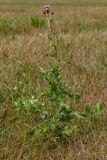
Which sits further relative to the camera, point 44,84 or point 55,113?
point 44,84

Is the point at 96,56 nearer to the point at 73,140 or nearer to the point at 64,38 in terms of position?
the point at 64,38

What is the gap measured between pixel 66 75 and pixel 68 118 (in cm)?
134

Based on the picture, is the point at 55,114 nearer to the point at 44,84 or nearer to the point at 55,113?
the point at 55,113

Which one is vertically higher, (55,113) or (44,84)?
(55,113)

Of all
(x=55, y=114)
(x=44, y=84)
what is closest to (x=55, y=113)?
(x=55, y=114)

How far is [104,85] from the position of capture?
3623 millimetres

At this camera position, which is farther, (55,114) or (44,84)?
(44,84)

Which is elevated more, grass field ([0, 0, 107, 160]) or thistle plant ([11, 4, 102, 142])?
thistle plant ([11, 4, 102, 142])

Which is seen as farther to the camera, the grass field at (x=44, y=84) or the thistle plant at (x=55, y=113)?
the thistle plant at (x=55, y=113)


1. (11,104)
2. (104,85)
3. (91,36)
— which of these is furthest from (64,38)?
(11,104)

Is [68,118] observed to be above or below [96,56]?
above

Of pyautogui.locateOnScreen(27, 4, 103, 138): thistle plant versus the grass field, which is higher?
pyautogui.locateOnScreen(27, 4, 103, 138): thistle plant

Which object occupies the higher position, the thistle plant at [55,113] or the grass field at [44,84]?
the thistle plant at [55,113]

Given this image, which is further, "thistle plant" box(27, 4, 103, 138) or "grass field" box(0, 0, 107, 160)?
"thistle plant" box(27, 4, 103, 138)
